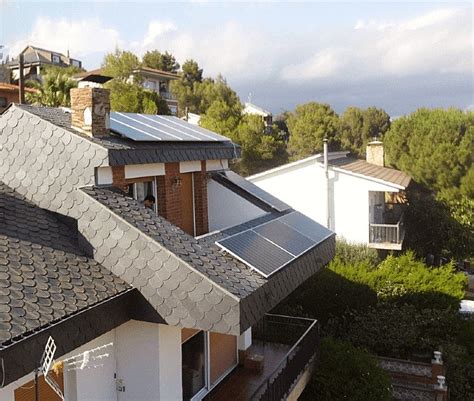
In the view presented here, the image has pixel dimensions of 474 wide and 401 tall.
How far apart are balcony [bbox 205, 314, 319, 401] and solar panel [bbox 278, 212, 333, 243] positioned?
2736mm

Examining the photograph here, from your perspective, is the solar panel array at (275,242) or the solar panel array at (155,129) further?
the solar panel array at (155,129)

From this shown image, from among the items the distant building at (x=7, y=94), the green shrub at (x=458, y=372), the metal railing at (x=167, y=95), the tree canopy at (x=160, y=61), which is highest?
the tree canopy at (x=160, y=61)

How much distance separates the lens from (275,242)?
1122 centimetres

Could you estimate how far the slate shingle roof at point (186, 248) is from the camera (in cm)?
795

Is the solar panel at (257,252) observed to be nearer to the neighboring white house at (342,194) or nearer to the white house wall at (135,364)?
the white house wall at (135,364)

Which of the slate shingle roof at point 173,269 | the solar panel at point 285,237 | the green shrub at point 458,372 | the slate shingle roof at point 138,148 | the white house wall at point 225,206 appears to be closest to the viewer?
the slate shingle roof at point 173,269

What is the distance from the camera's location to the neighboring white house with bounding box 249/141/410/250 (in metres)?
Answer: 30.0

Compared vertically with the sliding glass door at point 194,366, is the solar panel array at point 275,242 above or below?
above

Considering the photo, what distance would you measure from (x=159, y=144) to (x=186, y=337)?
4.19m

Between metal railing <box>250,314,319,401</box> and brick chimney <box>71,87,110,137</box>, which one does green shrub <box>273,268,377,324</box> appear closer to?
metal railing <box>250,314,319,401</box>

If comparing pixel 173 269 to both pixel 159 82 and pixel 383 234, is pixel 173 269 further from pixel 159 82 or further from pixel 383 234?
pixel 159 82

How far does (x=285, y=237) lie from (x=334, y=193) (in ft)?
63.9

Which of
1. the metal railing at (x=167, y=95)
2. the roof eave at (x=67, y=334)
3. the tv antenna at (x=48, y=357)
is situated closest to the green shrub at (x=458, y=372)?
the roof eave at (x=67, y=334)

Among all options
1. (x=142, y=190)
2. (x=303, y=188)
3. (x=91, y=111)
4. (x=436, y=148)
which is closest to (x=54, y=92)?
(x=303, y=188)
